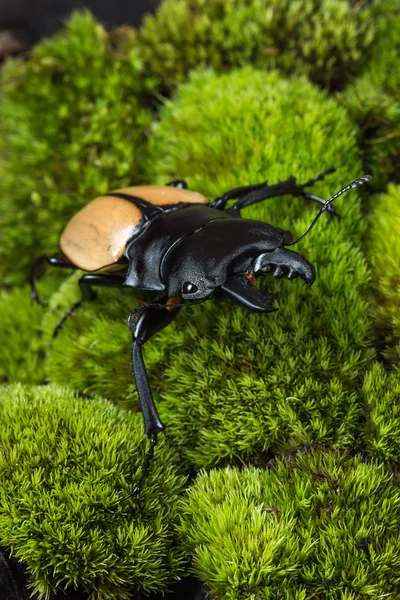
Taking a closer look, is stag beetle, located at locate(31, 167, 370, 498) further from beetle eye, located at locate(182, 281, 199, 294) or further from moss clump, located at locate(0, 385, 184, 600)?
moss clump, located at locate(0, 385, 184, 600)

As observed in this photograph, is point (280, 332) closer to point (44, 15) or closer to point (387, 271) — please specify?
point (387, 271)

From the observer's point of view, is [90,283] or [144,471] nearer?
[144,471]

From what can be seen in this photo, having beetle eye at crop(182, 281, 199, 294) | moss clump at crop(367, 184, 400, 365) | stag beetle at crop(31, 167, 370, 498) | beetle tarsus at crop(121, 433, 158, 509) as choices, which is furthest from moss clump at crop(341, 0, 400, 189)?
beetle tarsus at crop(121, 433, 158, 509)

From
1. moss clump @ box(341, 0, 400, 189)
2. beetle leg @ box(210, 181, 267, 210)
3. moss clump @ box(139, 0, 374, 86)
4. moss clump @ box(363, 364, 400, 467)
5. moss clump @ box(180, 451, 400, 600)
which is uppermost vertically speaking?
moss clump @ box(139, 0, 374, 86)

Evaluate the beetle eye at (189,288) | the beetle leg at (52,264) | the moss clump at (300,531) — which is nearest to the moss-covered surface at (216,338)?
the moss clump at (300,531)

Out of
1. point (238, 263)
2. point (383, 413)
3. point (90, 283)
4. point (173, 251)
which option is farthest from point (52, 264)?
point (383, 413)

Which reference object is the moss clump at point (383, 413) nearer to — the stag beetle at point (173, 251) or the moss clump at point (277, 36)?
the stag beetle at point (173, 251)

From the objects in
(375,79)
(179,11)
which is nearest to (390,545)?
(375,79)
